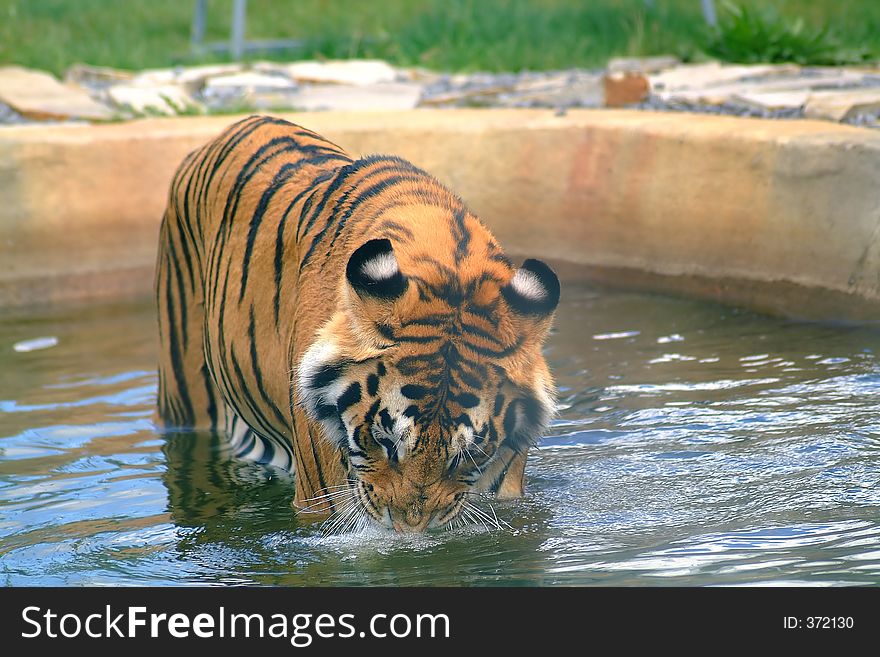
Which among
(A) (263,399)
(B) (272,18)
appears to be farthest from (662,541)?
(B) (272,18)

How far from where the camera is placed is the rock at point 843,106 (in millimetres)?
6777

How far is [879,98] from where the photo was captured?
270 inches

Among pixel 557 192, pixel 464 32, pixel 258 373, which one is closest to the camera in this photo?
pixel 258 373

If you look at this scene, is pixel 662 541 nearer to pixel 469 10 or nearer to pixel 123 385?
pixel 123 385

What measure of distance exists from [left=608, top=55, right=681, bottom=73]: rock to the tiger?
5.32m

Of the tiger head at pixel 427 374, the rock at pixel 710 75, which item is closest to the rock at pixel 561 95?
the rock at pixel 710 75

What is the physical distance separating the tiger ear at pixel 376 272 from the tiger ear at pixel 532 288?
260 millimetres

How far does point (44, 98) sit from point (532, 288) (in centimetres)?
590

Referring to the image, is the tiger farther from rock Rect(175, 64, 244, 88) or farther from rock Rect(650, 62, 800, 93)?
rock Rect(175, 64, 244, 88)

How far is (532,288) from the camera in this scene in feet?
10.2

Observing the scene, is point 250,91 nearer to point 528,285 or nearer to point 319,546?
point 319,546

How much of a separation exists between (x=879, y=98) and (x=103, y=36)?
7.59 meters

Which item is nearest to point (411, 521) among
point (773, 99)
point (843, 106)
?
point (843, 106)

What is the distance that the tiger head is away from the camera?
305cm
